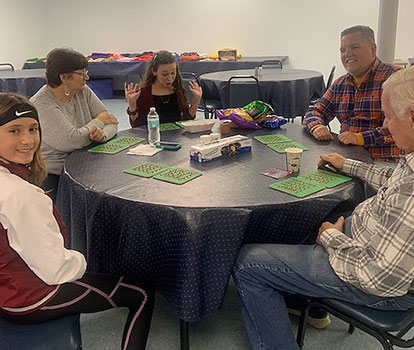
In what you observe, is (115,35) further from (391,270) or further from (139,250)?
(391,270)

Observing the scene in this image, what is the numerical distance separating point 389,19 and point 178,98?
3432 millimetres

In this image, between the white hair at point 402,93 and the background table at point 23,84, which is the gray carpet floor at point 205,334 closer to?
the white hair at point 402,93

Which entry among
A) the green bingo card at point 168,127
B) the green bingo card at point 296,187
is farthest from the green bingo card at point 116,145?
the green bingo card at point 296,187

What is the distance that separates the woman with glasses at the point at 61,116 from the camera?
87.3 inches

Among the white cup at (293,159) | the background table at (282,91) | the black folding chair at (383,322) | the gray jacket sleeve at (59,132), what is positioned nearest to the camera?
the black folding chair at (383,322)

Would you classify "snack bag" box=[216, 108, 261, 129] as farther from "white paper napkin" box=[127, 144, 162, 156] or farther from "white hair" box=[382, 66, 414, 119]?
"white hair" box=[382, 66, 414, 119]

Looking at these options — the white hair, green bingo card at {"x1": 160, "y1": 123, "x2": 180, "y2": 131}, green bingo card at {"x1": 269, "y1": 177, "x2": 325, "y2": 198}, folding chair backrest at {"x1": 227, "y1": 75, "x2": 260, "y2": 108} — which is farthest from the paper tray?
folding chair backrest at {"x1": 227, "y1": 75, "x2": 260, "y2": 108}

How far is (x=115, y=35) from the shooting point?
28.7 ft

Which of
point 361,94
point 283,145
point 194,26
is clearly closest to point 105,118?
point 283,145

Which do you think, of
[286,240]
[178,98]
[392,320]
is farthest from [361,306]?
[178,98]

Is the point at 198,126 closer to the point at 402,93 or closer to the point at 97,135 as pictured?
the point at 97,135

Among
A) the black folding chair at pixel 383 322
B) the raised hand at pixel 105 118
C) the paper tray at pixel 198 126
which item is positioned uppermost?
the raised hand at pixel 105 118

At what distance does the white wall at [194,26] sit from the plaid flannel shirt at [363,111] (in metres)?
5.02

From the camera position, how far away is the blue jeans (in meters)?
1.37
